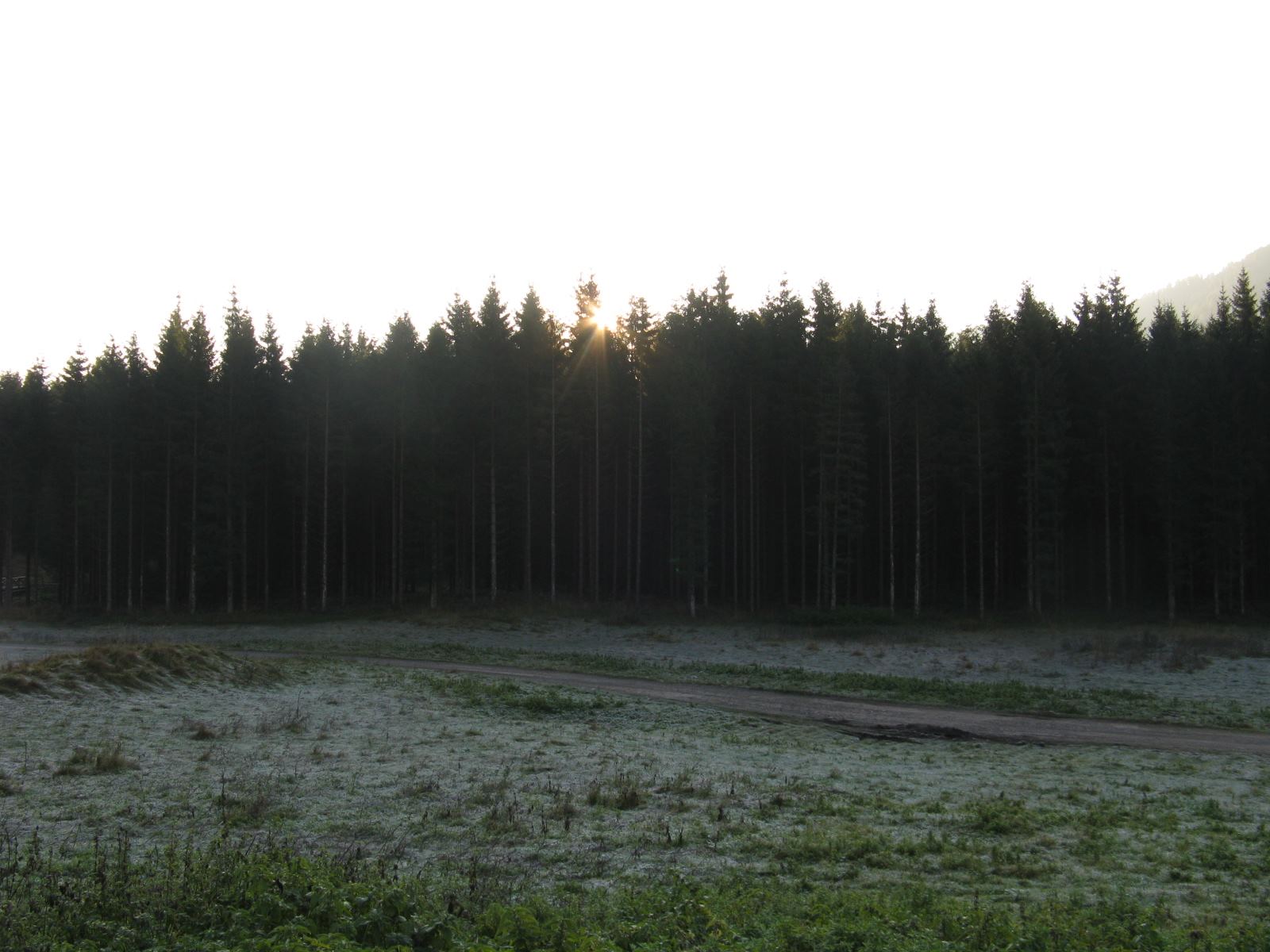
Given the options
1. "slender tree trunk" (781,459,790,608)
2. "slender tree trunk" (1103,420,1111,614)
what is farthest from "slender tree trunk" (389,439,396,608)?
"slender tree trunk" (1103,420,1111,614)

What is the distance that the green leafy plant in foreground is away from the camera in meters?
7.14

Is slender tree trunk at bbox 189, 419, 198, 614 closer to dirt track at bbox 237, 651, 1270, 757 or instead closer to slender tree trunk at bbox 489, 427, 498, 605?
slender tree trunk at bbox 489, 427, 498, 605

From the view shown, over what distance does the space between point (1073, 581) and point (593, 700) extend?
157 feet

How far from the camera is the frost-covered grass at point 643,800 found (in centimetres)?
981

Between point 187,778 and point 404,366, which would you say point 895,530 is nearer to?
point 404,366

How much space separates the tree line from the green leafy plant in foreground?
42810 millimetres

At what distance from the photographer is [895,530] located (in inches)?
2323

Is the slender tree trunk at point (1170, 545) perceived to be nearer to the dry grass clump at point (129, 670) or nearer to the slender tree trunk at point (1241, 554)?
the slender tree trunk at point (1241, 554)

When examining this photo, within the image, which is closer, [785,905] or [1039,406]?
[785,905]

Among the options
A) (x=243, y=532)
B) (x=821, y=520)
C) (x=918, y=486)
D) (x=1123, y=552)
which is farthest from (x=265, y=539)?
(x=1123, y=552)

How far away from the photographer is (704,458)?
5256cm

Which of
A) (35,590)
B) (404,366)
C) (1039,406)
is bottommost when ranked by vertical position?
(35,590)

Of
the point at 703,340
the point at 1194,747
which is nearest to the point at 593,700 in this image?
the point at 1194,747

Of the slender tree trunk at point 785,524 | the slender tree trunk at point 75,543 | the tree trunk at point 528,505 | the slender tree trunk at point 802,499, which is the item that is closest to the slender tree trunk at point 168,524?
the slender tree trunk at point 75,543
